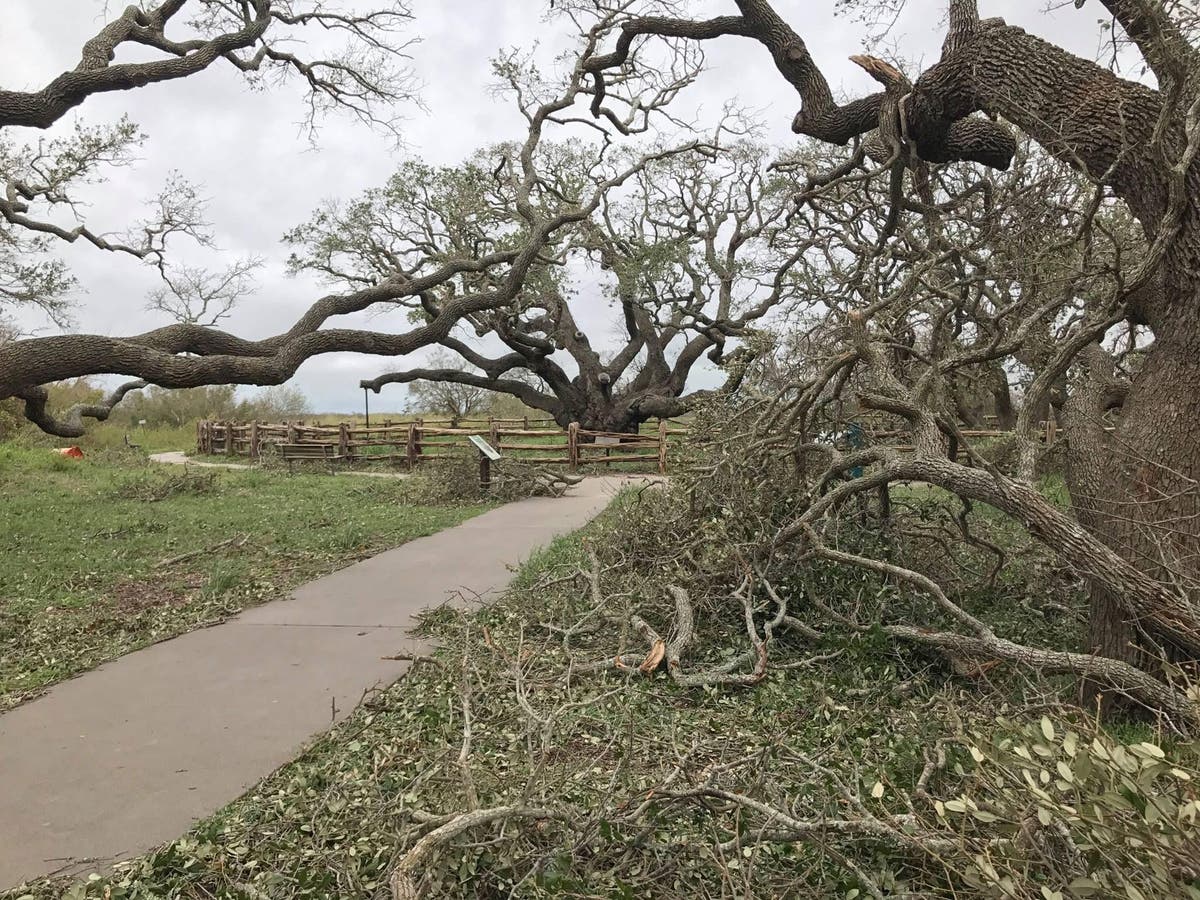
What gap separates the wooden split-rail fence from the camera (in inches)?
753

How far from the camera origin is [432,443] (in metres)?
20.7

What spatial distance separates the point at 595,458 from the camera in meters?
19.3

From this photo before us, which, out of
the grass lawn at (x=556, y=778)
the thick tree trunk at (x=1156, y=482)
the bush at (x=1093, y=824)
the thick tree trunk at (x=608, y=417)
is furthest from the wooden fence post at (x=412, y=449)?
the bush at (x=1093, y=824)

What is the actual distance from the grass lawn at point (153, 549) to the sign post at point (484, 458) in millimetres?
1314

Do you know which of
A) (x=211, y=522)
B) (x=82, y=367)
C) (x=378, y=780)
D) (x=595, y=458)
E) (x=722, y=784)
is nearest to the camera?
(x=722, y=784)

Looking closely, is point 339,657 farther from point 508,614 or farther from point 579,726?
point 579,726

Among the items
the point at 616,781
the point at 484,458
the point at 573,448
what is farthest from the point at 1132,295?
the point at 573,448

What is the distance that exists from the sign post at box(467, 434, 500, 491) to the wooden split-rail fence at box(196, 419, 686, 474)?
3.08 ft

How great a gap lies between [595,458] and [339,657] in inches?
572

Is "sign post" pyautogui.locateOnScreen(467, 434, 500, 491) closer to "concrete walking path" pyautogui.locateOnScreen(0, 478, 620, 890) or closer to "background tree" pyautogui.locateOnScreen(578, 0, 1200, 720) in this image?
"concrete walking path" pyautogui.locateOnScreen(0, 478, 620, 890)

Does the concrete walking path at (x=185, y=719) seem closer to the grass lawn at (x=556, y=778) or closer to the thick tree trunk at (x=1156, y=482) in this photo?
the grass lawn at (x=556, y=778)

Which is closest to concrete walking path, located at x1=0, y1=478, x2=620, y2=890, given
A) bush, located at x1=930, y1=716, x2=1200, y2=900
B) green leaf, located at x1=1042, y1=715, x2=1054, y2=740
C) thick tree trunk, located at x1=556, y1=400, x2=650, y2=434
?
bush, located at x1=930, y1=716, x2=1200, y2=900

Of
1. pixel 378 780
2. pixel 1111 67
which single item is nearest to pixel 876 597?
pixel 378 780

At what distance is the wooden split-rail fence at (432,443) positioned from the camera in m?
19.1
